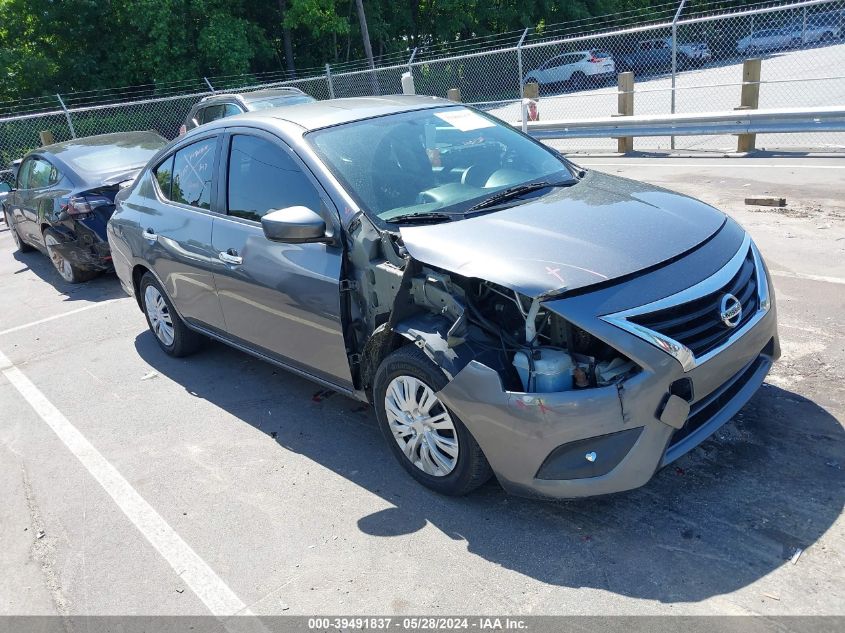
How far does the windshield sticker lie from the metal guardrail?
6.86 m

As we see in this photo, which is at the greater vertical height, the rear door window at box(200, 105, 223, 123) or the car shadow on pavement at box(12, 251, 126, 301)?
the rear door window at box(200, 105, 223, 123)

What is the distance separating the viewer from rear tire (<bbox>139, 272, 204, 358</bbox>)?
5.80 m

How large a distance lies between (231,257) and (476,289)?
1.86 metres

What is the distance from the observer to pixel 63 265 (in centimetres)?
886

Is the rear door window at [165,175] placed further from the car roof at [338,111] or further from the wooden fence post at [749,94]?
the wooden fence post at [749,94]

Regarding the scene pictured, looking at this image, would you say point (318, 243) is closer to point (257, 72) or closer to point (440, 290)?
point (440, 290)

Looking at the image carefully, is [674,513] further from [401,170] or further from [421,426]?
[401,170]

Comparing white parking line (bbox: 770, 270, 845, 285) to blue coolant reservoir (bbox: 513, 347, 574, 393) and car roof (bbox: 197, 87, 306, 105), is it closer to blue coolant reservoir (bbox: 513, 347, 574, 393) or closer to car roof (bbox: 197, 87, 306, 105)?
blue coolant reservoir (bbox: 513, 347, 574, 393)

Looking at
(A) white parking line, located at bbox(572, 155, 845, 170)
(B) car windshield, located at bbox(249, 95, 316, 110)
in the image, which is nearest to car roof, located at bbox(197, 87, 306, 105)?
(B) car windshield, located at bbox(249, 95, 316, 110)

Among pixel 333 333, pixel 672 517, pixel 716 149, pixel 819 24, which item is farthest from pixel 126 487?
pixel 819 24

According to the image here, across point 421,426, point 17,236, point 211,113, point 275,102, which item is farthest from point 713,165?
point 17,236

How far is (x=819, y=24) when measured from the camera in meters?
27.5

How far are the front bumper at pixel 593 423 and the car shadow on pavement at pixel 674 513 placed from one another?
0.29 metres

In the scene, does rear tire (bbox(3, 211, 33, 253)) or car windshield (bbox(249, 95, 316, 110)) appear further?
car windshield (bbox(249, 95, 316, 110))
